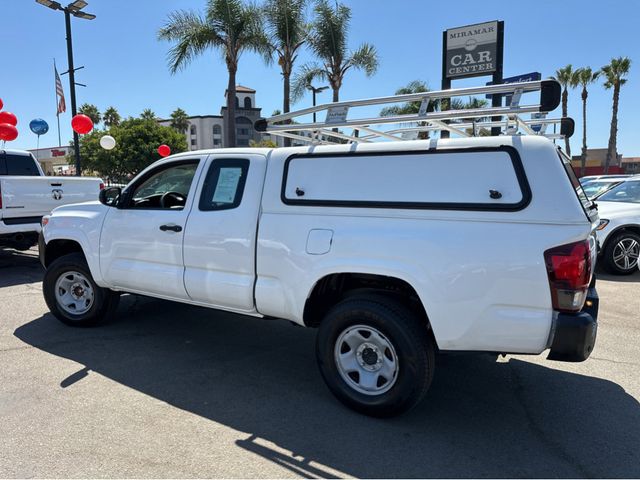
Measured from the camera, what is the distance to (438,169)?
3.02m

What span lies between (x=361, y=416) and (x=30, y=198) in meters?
7.06

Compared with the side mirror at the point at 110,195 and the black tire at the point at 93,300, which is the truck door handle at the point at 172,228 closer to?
the side mirror at the point at 110,195

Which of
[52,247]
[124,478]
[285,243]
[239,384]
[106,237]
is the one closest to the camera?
[124,478]

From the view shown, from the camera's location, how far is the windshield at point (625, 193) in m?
8.41

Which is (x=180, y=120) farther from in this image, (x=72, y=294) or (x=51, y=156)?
(x=72, y=294)

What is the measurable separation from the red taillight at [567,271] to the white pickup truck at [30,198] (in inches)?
311

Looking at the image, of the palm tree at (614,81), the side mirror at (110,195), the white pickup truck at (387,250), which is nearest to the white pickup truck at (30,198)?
the side mirror at (110,195)

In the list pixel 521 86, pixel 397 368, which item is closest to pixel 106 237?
pixel 397 368

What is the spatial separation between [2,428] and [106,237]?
6.52 feet

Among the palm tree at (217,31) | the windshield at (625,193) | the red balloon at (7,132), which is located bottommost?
the windshield at (625,193)

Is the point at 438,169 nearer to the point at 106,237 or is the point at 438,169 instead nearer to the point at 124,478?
the point at 124,478

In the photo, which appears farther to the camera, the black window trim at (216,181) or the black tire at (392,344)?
the black window trim at (216,181)

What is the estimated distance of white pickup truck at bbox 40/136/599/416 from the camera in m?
2.71

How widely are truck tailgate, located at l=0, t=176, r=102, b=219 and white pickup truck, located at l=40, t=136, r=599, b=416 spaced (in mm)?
4335
